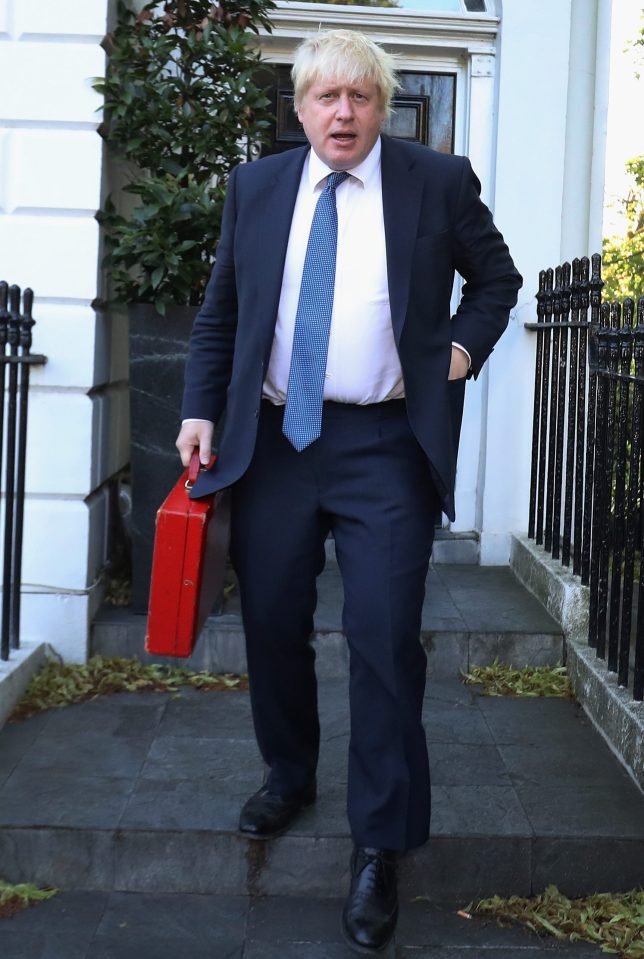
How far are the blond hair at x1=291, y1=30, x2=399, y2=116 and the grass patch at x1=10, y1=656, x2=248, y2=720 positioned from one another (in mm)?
2400

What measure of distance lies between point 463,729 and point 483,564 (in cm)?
185

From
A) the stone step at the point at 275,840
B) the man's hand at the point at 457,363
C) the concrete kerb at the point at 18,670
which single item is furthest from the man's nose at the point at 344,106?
the concrete kerb at the point at 18,670

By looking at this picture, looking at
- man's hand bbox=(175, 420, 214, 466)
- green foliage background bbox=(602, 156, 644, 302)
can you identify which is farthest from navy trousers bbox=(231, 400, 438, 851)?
green foliage background bbox=(602, 156, 644, 302)

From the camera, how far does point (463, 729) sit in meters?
4.11

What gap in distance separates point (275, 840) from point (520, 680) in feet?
5.39

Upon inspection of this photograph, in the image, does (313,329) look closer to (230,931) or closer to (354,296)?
(354,296)

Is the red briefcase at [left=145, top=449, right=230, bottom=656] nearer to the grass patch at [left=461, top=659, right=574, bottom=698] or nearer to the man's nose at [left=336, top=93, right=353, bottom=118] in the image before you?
the man's nose at [left=336, top=93, right=353, bottom=118]

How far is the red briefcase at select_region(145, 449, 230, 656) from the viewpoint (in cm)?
289

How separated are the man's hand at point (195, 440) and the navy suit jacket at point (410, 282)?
1.5 inches

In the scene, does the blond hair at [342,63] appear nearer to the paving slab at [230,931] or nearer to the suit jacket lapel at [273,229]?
the suit jacket lapel at [273,229]

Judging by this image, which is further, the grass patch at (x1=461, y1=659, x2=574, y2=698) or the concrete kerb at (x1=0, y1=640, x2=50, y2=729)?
the grass patch at (x1=461, y1=659, x2=574, y2=698)

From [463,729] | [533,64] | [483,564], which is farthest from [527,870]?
[533,64]

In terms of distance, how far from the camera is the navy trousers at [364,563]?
289cm

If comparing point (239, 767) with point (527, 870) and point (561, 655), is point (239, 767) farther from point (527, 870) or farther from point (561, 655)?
point (561, 655)
